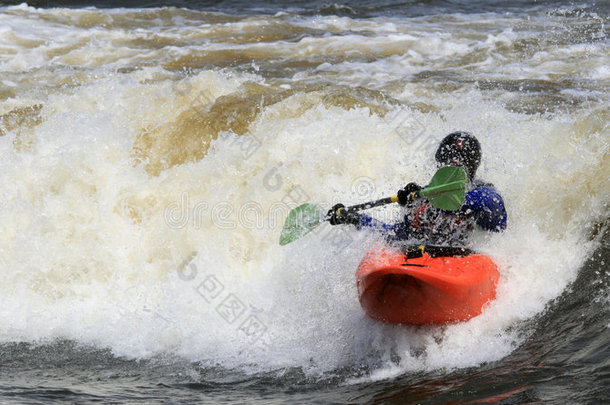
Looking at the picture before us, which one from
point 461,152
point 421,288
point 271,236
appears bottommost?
point 421,288

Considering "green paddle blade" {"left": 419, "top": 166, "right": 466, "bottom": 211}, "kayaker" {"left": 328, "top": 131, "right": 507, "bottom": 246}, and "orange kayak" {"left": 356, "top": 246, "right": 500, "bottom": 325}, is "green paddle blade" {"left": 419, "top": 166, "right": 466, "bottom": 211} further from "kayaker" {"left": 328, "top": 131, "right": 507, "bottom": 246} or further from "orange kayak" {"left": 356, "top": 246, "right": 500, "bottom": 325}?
"orange kayak" {"left": 356, "top": 246, "right": 500, "bottom": 325}

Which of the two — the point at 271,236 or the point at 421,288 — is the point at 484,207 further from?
the point at 271,236

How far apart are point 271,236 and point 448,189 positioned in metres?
2.16

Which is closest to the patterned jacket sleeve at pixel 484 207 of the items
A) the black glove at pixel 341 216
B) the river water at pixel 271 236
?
the river water at pixel 271 236

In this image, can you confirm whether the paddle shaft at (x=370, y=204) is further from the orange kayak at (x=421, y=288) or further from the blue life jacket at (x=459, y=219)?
the orange kayak at (x=421, y=288)

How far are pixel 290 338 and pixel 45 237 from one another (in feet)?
8.78

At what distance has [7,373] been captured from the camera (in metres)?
4.46

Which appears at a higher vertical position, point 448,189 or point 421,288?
point 448,189

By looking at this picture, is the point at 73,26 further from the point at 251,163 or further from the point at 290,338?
the point at 290,338

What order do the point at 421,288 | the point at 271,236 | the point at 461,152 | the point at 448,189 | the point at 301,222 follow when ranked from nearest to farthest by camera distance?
the point at 421,288
the point at 448,189
the point at 461,152
the point at 301,222
the point at 271,236

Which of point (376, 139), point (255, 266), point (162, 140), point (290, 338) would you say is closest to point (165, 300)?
point (255, 266)

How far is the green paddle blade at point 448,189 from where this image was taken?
4387mm

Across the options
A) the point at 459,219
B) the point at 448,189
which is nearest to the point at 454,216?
the point at 459,219

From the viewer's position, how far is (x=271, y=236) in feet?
20.3
